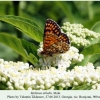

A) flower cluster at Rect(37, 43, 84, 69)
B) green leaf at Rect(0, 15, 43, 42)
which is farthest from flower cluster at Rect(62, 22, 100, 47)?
green leaf at Rect(0, 15, 43, 42)

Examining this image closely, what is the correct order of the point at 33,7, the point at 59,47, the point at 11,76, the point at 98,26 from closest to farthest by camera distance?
the point at 11,76 < the point at 59,47 < the point at 98,26 < the point at 33,7

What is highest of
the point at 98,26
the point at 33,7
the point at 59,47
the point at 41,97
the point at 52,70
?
the point at 33,7

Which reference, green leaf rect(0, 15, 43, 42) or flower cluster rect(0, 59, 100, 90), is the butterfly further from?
flower cluster rect(0, 59, 100, 90)

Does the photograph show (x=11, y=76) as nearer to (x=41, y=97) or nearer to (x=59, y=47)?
(x=41, y=97)

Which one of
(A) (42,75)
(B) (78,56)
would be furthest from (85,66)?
(A) (42,75)

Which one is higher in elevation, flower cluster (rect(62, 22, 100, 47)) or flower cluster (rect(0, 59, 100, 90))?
flower cluster (rect(62, 22, 100, 47))

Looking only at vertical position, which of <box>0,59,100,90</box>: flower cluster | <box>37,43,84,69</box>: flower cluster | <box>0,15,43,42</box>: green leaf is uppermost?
<box>0,15,43,42</box>: green leaf
